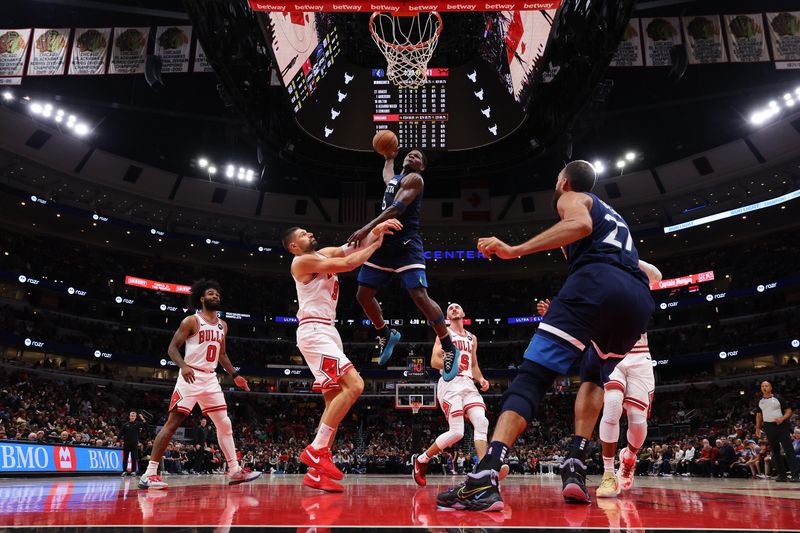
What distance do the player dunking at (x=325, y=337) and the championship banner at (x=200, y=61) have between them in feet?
41.8

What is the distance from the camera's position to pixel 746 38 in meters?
15.1

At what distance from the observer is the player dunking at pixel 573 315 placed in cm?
332

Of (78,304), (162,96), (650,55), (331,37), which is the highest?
(162,96)

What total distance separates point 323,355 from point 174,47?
14366 mm

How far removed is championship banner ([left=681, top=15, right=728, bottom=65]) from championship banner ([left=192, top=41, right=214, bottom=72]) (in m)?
13.1

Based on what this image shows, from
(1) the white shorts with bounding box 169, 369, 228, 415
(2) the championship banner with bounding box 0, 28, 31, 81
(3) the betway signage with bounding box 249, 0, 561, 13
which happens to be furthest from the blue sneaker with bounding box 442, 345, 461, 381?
(2) the championship banner with bounding box 0, 28, 31, 81

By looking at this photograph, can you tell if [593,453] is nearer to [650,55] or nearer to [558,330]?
[650,55]

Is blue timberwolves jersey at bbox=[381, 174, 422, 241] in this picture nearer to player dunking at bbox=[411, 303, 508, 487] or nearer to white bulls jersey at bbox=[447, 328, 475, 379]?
player dunking at bbox=[411, 303, 508, 487]

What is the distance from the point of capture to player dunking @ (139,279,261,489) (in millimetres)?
6773

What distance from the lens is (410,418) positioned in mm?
34688

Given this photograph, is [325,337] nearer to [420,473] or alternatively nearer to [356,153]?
[420,473]

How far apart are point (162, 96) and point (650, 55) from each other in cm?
1984

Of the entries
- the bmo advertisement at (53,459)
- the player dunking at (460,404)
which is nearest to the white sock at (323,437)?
the player dunking at (460,404)

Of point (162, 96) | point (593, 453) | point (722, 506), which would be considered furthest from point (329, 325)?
point (162, 96)
